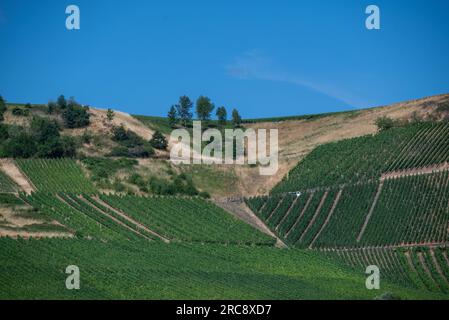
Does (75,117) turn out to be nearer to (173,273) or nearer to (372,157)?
(372,157)

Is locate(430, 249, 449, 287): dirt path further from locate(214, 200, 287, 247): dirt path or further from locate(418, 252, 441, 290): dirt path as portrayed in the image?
locate(214, 200, 287, 247): dirt path

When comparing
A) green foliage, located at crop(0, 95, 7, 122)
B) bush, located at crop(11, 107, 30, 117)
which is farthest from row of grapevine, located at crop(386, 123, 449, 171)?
green foliage, located at crop(0, 95, 7, 122)

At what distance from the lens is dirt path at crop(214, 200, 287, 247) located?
92.6m

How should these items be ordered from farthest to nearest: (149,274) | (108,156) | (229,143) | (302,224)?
(229,143)
(108,156)
(302,224)
(149,274)

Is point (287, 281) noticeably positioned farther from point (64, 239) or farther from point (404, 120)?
point (404, 120)

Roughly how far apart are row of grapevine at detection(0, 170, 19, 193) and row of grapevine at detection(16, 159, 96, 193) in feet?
5.87

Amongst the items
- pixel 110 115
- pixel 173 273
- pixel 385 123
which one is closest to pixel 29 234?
pixel 173 273

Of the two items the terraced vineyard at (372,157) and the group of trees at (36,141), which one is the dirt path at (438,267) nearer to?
the terraced vineyard at (372,157)

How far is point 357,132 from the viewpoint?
11831 centimetres

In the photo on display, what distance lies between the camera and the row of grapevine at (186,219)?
8844 cm

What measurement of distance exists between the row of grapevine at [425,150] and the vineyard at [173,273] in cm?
1506

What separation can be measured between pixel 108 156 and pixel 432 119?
32.6 m

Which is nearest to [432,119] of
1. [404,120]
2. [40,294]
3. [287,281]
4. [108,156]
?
[404,120]

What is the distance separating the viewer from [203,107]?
460 feet
